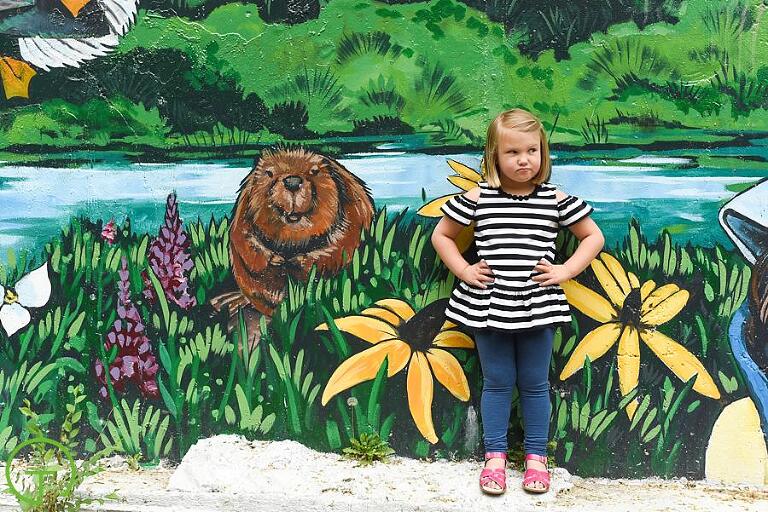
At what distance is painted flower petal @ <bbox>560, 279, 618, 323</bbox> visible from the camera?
3156 millimetres

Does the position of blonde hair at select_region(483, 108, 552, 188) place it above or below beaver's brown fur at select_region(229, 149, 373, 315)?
above

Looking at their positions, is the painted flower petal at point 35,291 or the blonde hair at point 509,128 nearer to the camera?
the blonde hair at point 509,128

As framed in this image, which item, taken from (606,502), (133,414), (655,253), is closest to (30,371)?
(133,414)

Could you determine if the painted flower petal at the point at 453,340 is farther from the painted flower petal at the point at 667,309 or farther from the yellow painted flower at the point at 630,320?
the painted flower petal at the point at 667,309

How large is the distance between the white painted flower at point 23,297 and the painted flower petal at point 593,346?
2.26 m

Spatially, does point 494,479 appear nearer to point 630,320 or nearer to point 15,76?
point 630,320

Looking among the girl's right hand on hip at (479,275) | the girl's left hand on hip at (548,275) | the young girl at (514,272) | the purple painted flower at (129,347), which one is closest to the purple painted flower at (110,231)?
the purple painted flower at (129,347)

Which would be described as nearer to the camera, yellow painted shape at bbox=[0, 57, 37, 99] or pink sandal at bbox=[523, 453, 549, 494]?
pink sandal at bbox=[523, 453, 549, 494]

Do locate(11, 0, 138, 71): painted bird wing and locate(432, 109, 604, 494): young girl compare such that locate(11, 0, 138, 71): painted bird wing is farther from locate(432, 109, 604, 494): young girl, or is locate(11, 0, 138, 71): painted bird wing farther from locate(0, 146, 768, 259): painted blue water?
locate(432, 109, 604, 494): young girl

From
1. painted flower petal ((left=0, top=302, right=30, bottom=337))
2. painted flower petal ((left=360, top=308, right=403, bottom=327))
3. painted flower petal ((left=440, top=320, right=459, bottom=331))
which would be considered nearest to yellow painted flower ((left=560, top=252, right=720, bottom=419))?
painted flower petal ((left=440, top=320, right=459, bottom=331))

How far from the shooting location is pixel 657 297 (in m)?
3.14

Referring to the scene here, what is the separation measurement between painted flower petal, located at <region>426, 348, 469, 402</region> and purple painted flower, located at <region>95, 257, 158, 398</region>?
Answer: 47.5 inches

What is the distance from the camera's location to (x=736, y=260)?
3.11 m

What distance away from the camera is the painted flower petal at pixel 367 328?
3.25 metres
